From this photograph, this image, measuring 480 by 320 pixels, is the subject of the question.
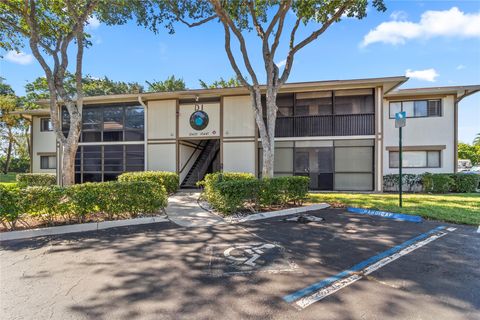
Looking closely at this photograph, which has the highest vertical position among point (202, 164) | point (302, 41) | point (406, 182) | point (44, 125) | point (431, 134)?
point (302, 41)

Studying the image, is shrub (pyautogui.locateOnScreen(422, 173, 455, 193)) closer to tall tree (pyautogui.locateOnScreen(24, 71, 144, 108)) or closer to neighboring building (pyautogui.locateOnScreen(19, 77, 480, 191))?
neighboring building (pyautogui.locateOnScreen(19, 77, 480, 191))

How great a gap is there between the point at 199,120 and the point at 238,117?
7.30 feet

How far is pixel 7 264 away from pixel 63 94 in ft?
21.9

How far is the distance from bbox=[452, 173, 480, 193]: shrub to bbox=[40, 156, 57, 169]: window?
2294 centimetres

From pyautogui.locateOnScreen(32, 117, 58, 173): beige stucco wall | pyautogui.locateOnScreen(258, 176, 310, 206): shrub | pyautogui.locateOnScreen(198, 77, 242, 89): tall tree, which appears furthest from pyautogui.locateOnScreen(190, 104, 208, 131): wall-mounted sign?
pyautogui.locateOnScreen(198, 77, 242, 89): tall tree

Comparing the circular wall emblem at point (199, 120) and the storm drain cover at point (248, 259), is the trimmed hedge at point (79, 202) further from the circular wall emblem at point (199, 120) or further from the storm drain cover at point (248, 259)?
the circular wall emblem at point (199, 120)

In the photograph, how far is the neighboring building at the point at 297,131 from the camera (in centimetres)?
1277

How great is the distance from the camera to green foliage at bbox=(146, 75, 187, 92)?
33.6 meters

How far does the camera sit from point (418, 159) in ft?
45.7

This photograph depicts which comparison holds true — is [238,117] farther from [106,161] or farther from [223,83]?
[223,83]

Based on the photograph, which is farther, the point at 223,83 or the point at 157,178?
the point at 223,83

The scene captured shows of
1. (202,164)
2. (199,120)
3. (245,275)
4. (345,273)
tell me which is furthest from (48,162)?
(345,273)

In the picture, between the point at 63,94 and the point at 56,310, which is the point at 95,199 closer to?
the point at 56,310

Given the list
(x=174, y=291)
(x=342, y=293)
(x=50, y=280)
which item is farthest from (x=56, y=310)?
(x=342, y=293)
